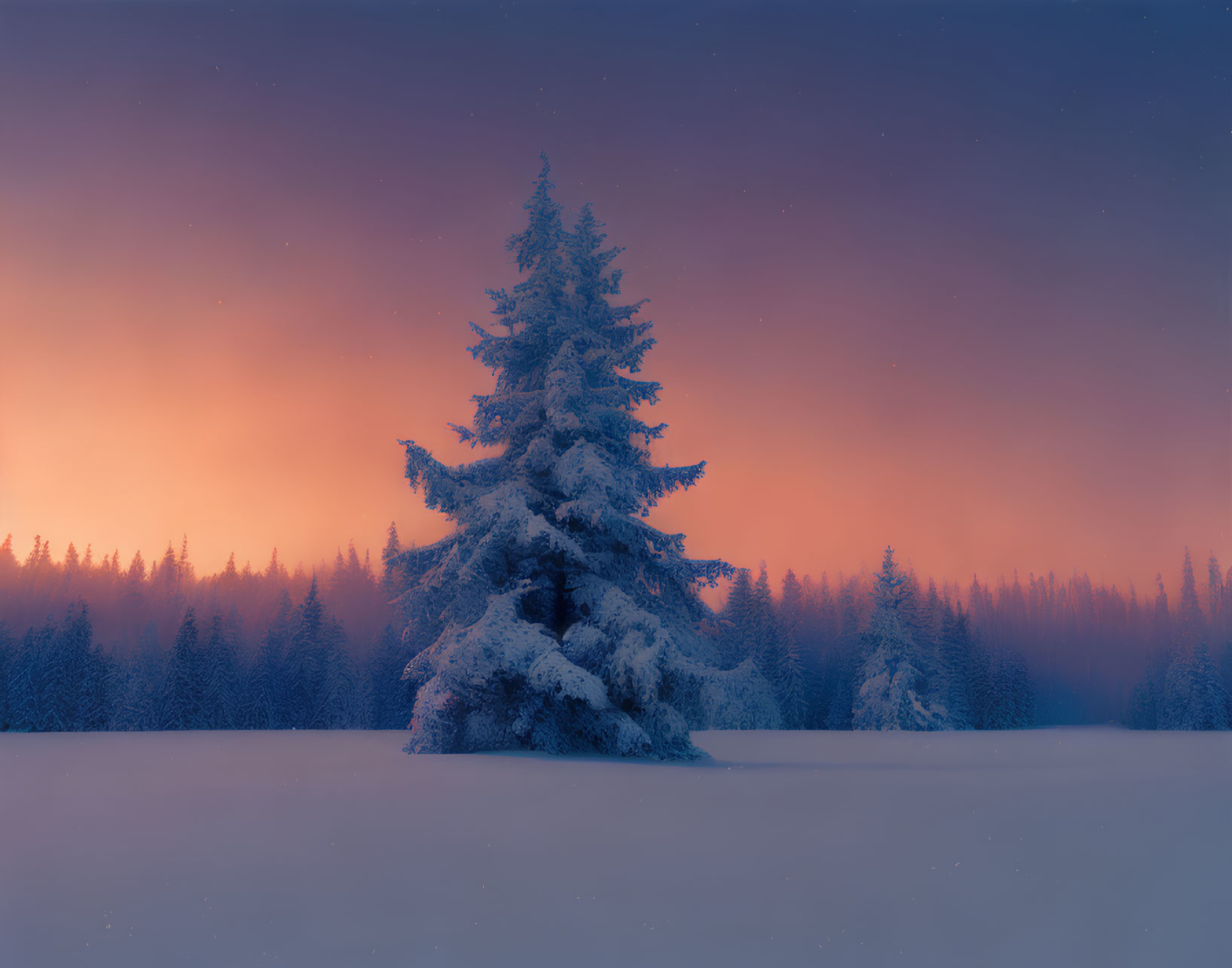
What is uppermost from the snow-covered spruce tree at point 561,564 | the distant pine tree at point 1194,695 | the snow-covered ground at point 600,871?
the snow-covered spruce tree at point 561,564

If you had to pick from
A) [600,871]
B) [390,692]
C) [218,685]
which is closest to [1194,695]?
[390,692]

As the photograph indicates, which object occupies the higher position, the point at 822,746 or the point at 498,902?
the point at 498,902

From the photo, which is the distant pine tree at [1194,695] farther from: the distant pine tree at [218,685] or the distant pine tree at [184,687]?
the distant pine tree at [184,687]

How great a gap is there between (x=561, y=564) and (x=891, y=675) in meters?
32.6

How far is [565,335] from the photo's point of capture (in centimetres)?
1798

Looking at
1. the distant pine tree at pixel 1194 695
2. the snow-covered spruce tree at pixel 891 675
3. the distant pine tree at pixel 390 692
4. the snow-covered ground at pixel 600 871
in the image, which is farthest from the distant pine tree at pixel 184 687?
the distant pine tree at pixel 1194 695

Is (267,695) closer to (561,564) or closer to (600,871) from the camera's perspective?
(561,564)

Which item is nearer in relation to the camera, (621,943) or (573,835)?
(621,943)

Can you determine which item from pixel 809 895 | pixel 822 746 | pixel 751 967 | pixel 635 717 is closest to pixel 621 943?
pixel 751 967

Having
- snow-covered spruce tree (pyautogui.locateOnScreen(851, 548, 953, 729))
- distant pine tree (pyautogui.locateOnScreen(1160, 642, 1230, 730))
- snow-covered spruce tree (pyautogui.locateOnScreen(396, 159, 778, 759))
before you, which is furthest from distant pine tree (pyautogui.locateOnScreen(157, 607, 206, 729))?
distant pine tree (pyautogui.locateOnScreen(1160, 642, 1230, 730))

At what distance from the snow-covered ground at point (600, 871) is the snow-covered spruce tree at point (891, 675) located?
3234 cm

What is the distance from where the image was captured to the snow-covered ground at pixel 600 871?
430cm

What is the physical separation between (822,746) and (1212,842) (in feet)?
41.9

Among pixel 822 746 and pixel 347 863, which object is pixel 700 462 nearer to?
pixel 822 746
